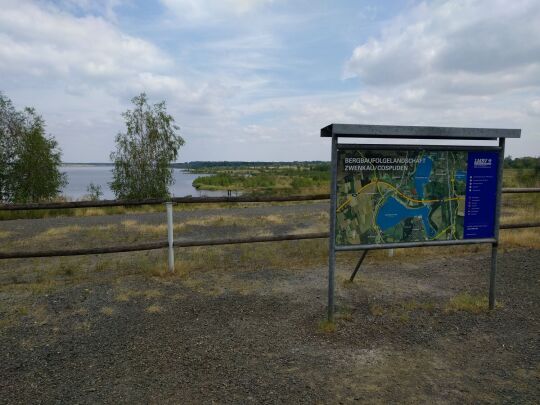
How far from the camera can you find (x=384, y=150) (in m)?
4.04

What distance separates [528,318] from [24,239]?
35.3 ft

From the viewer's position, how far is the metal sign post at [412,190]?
4.00 meters

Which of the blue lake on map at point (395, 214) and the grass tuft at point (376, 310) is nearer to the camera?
the blue lake on map at point (395, 214)

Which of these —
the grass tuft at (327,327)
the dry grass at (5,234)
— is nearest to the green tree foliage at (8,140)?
the dry grass at (5,234)

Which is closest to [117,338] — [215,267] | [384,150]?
[215,267]

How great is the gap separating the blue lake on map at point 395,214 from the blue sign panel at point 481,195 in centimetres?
53

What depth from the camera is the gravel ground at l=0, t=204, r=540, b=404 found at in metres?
2.93

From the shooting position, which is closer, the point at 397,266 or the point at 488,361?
the point at 488,361

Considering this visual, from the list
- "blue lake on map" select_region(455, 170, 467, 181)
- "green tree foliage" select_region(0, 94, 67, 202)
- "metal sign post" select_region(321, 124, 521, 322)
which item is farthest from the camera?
"green tree foliage" select_region(0, 94, 67, 202)

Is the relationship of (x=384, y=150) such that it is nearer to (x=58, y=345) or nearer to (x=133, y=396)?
(x=133, y=396)

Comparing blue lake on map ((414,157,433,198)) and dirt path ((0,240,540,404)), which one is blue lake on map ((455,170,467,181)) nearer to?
blue lake on map ((414,157,433,198))

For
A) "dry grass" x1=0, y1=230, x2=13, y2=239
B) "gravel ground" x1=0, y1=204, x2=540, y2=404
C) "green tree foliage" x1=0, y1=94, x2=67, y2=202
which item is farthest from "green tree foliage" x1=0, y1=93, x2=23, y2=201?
"gravel ground" x1=0, y1=204, x2=540, y2=404

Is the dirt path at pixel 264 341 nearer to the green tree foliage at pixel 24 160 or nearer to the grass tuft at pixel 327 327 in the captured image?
the grass tuft at pixel 327 327

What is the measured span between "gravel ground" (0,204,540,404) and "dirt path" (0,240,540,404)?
0.02 m
